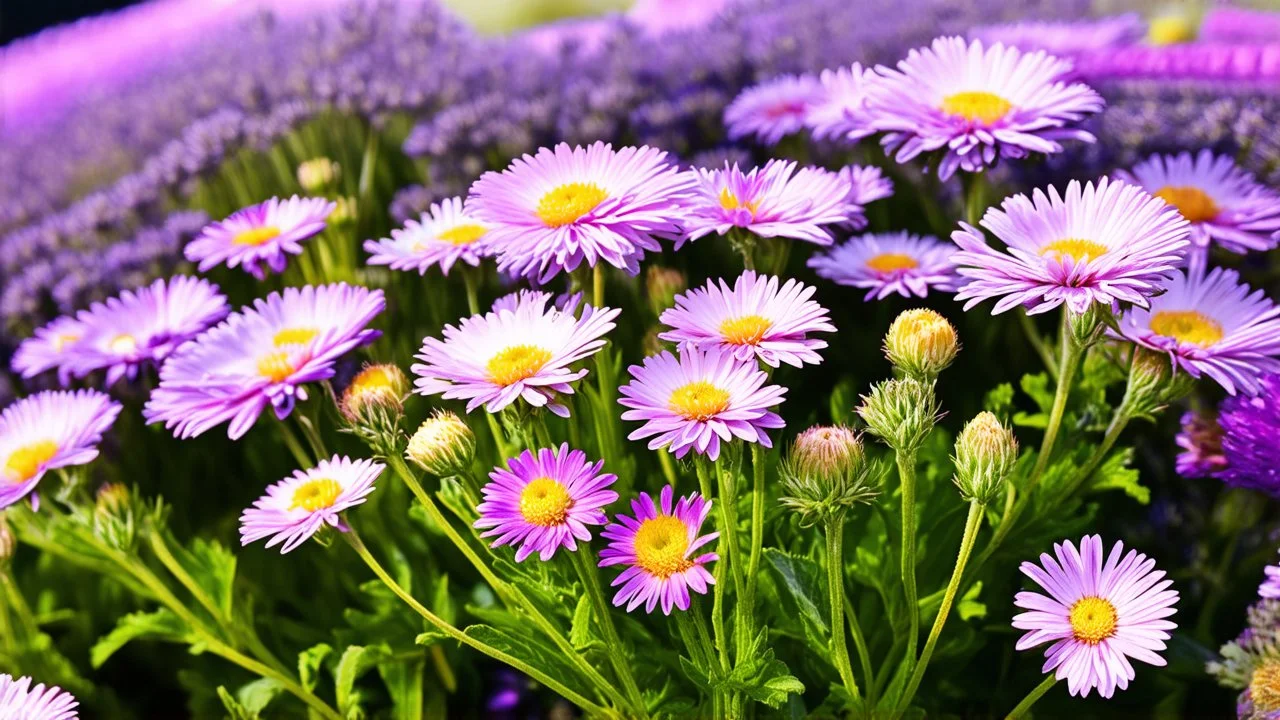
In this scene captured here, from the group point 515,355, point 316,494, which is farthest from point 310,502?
point 515,355

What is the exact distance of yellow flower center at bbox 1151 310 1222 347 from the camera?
3.22ft

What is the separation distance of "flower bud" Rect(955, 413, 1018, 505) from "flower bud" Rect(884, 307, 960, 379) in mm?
57

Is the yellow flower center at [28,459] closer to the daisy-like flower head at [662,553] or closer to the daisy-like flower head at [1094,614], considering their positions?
the daisy-like flower head at [662,553]

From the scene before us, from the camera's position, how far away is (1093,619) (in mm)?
809

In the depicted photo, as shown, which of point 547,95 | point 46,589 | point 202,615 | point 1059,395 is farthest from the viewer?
point 547,95

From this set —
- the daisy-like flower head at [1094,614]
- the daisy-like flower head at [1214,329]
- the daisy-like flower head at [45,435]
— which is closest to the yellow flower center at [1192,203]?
the daisy-like flower head at [1214,329]

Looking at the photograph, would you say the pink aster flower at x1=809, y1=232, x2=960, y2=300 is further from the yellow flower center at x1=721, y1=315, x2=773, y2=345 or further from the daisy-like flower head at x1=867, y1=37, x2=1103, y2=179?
the yellow flower center at x1=721, y1=315, x2=773, y2=345

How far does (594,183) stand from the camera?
955 mm

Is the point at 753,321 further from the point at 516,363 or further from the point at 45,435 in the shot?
the point at 45,435

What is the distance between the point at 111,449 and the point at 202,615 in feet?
1.57

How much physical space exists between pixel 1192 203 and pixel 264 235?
100cm

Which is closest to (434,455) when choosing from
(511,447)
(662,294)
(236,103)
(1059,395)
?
(511,447)

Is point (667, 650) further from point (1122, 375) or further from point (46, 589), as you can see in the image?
point (46, 589)

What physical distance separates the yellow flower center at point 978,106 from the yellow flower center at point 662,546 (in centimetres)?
50
